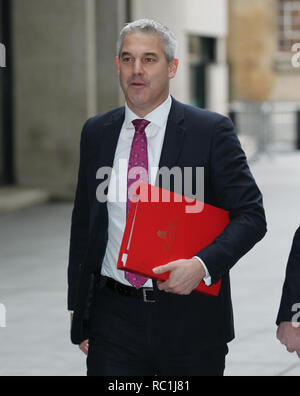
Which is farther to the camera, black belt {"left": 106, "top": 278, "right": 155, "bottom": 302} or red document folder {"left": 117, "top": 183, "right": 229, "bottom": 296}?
black belt {"left": 106, "top": 278, "right": 155, "bottom": 302}

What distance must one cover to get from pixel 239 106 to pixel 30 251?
660 inches

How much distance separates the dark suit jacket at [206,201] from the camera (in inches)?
146

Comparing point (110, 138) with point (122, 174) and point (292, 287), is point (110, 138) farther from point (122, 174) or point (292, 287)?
point (292, 287)

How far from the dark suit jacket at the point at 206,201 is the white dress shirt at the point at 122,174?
3cm

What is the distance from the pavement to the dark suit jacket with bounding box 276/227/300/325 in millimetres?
2726

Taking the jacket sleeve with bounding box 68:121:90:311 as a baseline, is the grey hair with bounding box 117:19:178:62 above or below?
above

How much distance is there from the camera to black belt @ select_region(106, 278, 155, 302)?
12.4 ft

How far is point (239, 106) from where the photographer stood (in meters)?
27.6

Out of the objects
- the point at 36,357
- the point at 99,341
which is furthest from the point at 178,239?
the point at 36,357

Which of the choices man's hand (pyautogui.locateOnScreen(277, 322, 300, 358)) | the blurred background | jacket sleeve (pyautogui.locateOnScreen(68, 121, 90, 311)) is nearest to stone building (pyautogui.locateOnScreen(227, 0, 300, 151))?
the blurred background

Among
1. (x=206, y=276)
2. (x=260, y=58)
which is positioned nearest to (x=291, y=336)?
(x=206, y=276)

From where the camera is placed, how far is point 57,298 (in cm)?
883

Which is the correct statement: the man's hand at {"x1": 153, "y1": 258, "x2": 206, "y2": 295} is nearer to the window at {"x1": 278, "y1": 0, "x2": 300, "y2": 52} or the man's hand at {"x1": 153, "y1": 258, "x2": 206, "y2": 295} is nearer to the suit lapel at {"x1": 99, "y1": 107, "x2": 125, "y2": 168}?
the suit lapel at {"x1": 99, "y1": 107, "x2": 125, "y2": 168}
